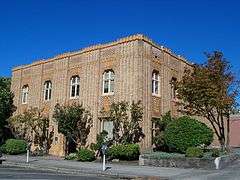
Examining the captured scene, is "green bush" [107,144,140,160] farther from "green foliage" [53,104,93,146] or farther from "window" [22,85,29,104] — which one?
"window" [22,85,29,104]

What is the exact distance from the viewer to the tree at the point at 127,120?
27234mm

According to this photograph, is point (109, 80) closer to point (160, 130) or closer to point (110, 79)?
point (110, 79)

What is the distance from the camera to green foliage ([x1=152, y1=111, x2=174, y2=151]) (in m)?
27.7

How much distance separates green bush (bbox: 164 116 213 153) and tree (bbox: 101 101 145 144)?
239 cm

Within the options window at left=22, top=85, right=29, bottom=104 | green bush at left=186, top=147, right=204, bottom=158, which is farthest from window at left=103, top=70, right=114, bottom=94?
window at left=22, top=85, right=29, bottom=104

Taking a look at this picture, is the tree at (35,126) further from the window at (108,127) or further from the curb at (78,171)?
the curb at (78,171)

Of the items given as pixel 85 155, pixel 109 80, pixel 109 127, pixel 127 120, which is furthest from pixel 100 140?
pixel 109 80

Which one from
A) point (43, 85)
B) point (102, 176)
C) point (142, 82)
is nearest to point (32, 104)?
point (43, 85)

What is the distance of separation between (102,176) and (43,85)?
61.6 ft

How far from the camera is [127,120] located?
27531mm

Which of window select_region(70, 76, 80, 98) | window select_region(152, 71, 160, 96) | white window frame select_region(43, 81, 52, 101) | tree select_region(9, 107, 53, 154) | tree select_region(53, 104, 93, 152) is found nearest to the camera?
tree select_region(53, 104, 93, 152)

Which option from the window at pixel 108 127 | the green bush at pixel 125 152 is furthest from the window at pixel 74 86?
the green bush at pixel 125 152

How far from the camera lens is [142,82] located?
28.0 m

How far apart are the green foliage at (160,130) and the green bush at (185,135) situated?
1.61m
